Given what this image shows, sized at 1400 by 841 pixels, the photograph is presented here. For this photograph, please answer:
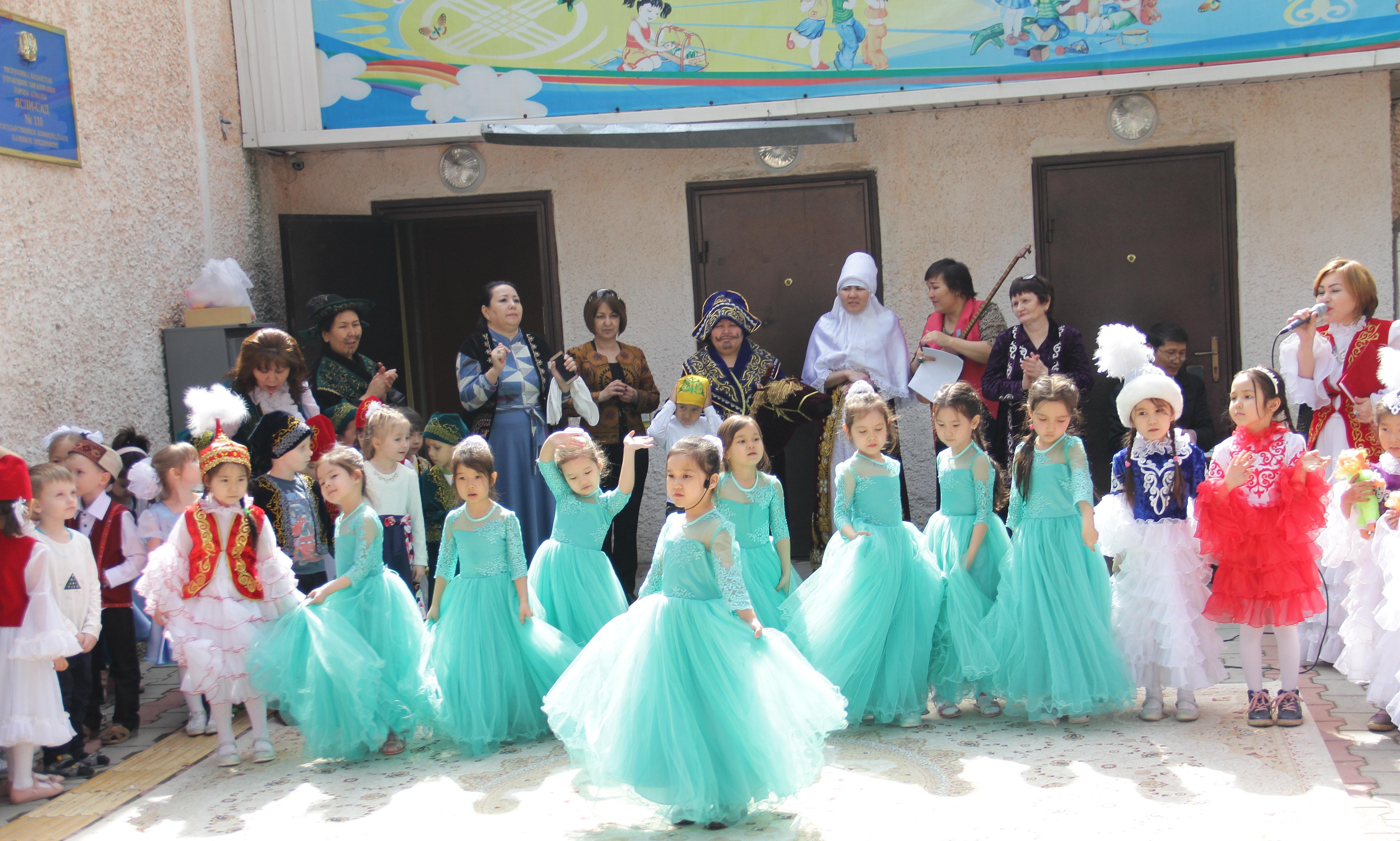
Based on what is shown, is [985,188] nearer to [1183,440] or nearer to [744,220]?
[744,220]

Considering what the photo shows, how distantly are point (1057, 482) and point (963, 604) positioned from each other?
0.63 m

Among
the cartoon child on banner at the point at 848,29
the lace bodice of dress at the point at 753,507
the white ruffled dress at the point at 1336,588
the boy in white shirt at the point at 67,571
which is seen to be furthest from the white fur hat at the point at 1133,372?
the boy in white shirt at the point at 67,571

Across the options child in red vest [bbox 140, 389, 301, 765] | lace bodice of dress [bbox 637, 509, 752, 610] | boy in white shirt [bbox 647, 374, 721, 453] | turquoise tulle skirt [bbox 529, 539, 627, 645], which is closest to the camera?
lace bodice of dress [bbox 637, 509, 752, 610]

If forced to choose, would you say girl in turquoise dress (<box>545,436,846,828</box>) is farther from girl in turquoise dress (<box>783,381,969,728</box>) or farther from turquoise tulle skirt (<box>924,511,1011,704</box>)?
turquoise tulle skirt (<box>924,511,1011,704</box>)

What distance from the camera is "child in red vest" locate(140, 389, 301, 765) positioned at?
4578mm

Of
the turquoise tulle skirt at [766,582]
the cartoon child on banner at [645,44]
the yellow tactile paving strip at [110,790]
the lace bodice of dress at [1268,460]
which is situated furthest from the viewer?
the cartoon child on banner at [645,44]

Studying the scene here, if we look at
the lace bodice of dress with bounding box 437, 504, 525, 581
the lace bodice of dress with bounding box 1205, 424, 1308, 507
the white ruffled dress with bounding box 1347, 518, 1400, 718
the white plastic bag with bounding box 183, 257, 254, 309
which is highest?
the white plastic bag with bounding box 183, 257, 254, 309

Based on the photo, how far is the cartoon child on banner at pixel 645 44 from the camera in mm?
7250

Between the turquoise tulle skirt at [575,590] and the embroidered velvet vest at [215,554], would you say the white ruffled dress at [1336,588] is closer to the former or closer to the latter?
the turquoise tulle skirt at [575,590]

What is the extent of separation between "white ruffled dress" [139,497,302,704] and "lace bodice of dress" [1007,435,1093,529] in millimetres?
3080

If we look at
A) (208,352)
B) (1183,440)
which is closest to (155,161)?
(208,352)

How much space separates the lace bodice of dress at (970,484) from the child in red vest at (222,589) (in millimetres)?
2814

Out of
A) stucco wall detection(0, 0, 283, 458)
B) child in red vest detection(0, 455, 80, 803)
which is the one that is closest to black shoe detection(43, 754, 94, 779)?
child in red vest detection(0, 455, 80, 803)

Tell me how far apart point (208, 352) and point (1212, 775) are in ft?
18.8
